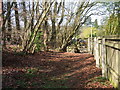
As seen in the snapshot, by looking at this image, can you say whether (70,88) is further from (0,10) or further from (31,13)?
(31,13)

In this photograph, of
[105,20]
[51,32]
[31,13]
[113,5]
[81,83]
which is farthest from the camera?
[105,20]

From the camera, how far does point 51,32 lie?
1594cm

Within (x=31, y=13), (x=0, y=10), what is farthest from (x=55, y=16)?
(x=0, y=10)

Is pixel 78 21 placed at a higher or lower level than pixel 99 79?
higher

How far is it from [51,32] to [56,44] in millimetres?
1282

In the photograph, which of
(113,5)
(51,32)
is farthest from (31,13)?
(113,5)

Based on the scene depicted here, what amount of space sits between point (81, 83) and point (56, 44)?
11730 millimetres

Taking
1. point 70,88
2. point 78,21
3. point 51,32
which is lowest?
point 70,88

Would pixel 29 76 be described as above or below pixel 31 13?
below

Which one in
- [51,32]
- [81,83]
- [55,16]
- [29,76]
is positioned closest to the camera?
[81,83]

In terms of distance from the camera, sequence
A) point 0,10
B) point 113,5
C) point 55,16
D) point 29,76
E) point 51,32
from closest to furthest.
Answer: point 29,76, point 0,10, point 55,16, point 51,32, point 113,5

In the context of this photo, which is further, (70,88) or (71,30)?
(71,30)

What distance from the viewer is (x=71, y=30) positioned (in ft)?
53.5

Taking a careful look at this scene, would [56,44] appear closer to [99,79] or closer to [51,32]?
[51,32]
